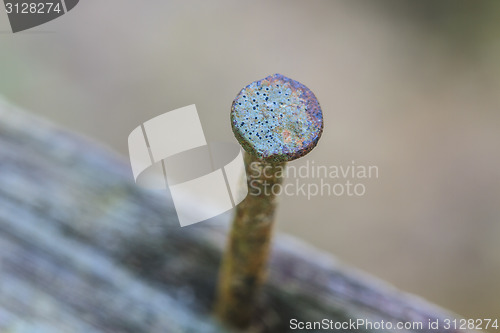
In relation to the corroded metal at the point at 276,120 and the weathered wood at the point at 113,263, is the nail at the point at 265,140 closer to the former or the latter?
the corroded metal at the point at 276,120

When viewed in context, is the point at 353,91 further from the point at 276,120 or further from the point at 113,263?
the point at 276,120

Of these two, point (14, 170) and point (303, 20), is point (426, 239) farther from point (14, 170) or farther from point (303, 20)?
point (14, 170)

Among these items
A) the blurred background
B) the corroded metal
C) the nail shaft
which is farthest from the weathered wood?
the blurred background

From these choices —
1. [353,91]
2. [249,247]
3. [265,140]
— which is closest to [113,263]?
[249,247]

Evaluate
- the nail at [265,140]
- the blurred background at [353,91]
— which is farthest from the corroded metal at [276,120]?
the blurred background at [353,91]

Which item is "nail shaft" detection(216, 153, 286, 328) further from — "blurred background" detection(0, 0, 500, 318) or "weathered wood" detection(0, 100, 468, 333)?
"blurred background" detection(0, 0, 500, 318)

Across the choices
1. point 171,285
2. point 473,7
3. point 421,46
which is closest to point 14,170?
point 171,285
